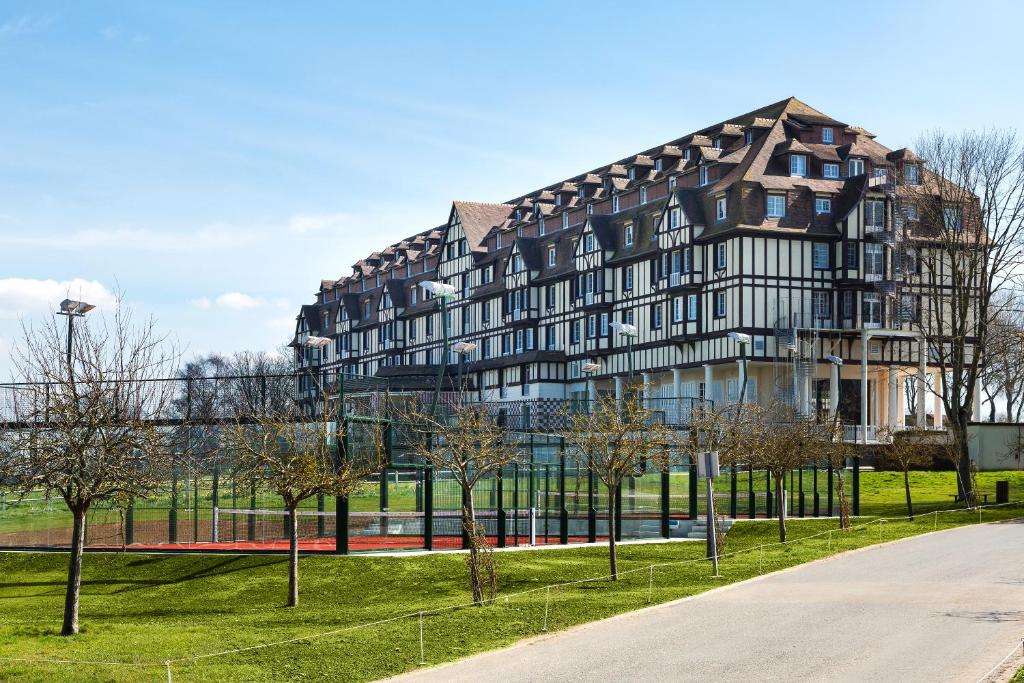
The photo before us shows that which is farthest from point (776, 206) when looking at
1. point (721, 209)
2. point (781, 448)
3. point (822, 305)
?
point (781, 448)

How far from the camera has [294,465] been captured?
25.1 meters

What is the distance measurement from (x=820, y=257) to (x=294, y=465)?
47.9m

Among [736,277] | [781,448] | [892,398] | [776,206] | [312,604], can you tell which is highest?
[776,206]

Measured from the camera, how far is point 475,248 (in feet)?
316

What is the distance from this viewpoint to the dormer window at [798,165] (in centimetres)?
7056

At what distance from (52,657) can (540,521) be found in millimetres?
20835

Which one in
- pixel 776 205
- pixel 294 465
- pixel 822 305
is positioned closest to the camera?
pixel 294 465

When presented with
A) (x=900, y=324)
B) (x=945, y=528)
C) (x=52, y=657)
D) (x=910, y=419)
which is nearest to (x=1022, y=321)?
(x=910, y=419)

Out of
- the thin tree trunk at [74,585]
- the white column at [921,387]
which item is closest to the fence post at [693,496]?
the thin tree trunk at [74,585]

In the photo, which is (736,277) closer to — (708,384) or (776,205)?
(776,205)

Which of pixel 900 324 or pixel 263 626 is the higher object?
pixel 900 324

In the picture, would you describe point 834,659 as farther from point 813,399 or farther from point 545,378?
point 545,378

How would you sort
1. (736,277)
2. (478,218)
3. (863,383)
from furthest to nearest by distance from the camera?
(478,218) < (736,277) < (863,383)

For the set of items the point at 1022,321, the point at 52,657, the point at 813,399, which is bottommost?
the point at 52,657
